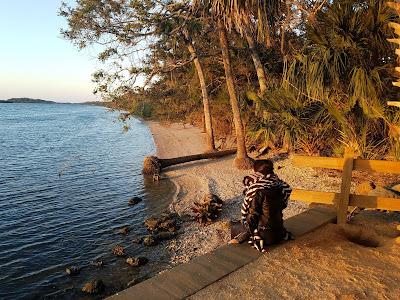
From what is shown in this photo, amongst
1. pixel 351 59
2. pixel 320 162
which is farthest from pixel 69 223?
pixel 351 59

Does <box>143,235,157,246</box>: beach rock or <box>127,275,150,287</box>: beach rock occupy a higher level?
<box>143,235,157,246</box>: beach rock

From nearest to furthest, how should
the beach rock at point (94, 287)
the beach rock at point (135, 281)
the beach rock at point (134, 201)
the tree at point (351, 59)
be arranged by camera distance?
the beach rock at point (94, 287) < the beach rock at point (135, 281) < the tree at point (351, 59) < the beach rock at point (134, 201)

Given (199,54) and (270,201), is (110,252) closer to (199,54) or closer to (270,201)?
(270,201)

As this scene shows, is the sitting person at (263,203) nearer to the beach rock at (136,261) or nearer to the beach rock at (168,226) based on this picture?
the beach rock at (136,261)

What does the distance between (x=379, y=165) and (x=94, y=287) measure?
6329 mm

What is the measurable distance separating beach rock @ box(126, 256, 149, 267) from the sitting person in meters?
4.17

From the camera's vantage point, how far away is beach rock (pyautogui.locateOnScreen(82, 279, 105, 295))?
8.30 meters

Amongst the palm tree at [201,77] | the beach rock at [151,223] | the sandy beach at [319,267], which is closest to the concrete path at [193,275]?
the sandy beach at [319,267]

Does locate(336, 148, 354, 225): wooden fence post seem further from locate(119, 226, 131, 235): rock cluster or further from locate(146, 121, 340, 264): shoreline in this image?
locate(119, 226, 131, 235): rock cluster

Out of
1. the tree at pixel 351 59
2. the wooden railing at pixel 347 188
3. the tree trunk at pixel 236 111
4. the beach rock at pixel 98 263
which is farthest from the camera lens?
the tree trunk at pixel 236 111

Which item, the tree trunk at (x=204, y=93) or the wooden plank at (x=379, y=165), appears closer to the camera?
the wooden plank at (x=379, y=165)

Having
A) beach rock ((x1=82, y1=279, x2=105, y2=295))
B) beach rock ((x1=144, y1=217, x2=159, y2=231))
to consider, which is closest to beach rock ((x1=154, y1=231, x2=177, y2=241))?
beach rock ((x1=144, y1=217, x2=159, y2=231))

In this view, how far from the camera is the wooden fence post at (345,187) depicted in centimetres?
704

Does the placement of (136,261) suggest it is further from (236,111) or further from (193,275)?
(236,111)
